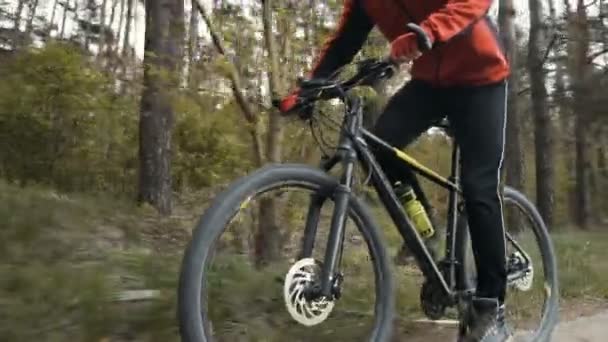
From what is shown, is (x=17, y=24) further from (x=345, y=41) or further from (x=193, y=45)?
(x=345, y=41)

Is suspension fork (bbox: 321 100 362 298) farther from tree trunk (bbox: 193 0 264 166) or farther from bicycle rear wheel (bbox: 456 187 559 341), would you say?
tree trunk (bbox: 193 0 264 166)

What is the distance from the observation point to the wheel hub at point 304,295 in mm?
2953

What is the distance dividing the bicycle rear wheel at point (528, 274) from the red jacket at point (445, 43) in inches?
40.1

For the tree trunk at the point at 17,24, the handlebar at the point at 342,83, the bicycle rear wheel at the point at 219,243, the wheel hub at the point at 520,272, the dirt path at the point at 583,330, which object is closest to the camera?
the bicycle rear wheel at the point at 219,243

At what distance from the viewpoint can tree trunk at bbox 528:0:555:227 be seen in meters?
18.8

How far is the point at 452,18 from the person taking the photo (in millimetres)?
3066

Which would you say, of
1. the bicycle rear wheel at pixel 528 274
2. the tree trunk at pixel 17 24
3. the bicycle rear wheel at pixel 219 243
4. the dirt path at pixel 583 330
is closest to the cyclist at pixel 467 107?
the bicycle rear wheel at pixel 219 243

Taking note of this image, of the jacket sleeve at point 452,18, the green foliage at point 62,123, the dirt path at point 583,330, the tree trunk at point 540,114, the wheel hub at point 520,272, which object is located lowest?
the dirt path at point 583,330

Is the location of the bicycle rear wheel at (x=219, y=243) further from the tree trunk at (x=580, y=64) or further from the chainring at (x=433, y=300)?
the tree trunk at (x=580, y=64)

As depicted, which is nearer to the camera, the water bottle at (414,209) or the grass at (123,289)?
the grass at (123,289)

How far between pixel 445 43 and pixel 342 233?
0.87 metres

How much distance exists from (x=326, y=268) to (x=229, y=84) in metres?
2.76

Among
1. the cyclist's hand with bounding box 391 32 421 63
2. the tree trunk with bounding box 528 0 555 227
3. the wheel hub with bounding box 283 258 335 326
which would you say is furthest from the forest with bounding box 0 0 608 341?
the tree trunk with bounding box 528 0 555 227

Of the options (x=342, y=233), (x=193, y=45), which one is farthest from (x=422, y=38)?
(x=193, y=45)
